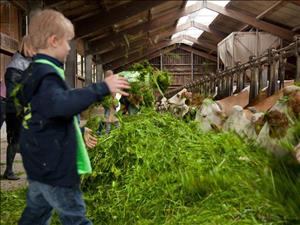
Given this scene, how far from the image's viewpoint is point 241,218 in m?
2.10

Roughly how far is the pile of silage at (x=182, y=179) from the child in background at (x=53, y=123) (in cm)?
58

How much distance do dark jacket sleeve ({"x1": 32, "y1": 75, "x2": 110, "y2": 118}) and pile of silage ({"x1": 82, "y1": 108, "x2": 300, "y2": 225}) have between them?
749 mm

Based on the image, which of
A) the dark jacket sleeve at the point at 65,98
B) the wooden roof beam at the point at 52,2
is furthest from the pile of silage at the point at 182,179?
the wooden roof beam at the point at 52,2

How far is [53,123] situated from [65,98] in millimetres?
152

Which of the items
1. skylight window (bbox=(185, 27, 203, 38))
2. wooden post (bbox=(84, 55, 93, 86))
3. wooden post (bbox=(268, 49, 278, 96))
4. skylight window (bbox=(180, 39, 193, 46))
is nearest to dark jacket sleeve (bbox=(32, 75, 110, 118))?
wooden post (bbox=(268, 49, 278, 96))

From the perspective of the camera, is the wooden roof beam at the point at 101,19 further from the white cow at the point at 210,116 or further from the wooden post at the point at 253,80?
the white cow at the point at 210,116

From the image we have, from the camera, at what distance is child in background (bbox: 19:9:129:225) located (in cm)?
191

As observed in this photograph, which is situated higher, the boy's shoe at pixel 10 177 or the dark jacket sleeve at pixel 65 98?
the dark jacket sleeve at pixel 65 98

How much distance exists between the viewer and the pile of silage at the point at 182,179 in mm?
2096

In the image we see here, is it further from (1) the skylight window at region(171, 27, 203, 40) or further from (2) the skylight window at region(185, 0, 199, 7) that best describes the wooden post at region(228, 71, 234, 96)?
(1) the skylight window at region(171, 27, 203, 40)

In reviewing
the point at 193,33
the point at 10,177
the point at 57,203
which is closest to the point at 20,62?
the point at 10,177

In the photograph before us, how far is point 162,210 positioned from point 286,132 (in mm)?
749

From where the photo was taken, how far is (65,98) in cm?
187

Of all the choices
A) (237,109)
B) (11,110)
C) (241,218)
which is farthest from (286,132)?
(11,110)
